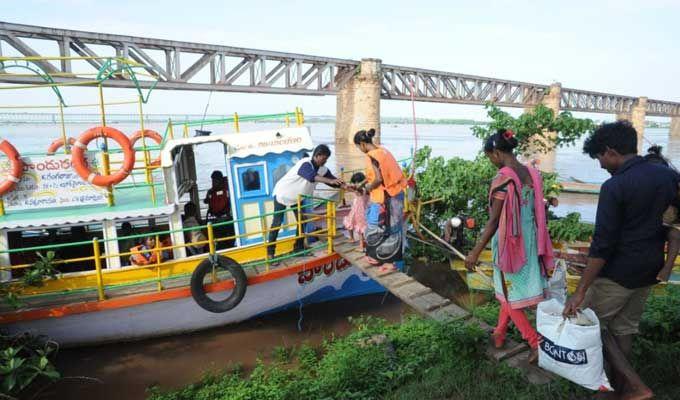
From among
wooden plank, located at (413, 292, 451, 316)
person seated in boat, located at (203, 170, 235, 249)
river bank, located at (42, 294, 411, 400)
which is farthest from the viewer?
person seated in boat, located at (203, 170, 235, 249)

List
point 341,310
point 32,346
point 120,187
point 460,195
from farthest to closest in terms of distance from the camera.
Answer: point 460,195, point 120,187, point 341,310, point 32,346

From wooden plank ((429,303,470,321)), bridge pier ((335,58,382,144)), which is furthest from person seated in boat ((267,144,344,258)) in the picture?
bridge pier ((335,58,382,144))

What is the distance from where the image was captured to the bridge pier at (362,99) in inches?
1161

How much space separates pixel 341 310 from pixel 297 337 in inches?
39.1

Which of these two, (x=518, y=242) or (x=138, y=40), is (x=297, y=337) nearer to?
(x=518, y=242)

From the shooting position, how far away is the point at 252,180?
623cm

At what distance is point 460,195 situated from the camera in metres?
8.00

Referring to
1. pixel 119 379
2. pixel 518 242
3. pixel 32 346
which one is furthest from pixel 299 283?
pixel 518 242

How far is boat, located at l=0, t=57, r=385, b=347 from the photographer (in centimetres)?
545

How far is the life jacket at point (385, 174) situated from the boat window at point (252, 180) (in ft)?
6.24

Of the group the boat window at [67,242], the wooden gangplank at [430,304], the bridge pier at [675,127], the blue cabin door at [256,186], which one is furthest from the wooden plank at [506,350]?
the bridge pier at [675,127]

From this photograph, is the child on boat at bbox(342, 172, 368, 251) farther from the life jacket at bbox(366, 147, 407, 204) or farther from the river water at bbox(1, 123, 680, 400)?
the river water at bbox(1, 123, 680, 400)

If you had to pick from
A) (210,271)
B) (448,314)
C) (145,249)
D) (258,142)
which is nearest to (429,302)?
(448,314)

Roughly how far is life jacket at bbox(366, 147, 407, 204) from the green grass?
1.56 m
